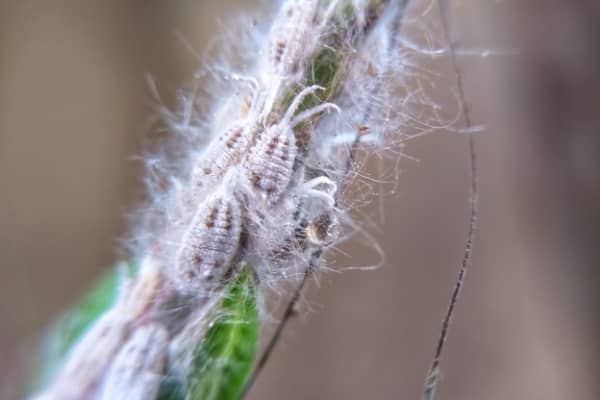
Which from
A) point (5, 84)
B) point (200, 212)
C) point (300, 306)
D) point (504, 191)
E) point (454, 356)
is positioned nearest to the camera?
point (200, 212)

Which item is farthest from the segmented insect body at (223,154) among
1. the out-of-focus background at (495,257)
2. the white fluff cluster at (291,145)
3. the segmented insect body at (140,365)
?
the out-of-focus background at (495,257)

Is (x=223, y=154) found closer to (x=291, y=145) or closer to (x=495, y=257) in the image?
(x=291, y=145)

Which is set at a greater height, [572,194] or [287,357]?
[572,194]

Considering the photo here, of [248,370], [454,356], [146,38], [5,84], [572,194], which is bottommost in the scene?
[248,370]

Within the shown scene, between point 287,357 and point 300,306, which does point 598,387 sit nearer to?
point 287,357

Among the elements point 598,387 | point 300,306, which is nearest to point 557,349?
point 598,387

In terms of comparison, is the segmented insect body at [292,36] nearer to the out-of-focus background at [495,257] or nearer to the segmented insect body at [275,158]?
the segmented insect body at [275,158]
